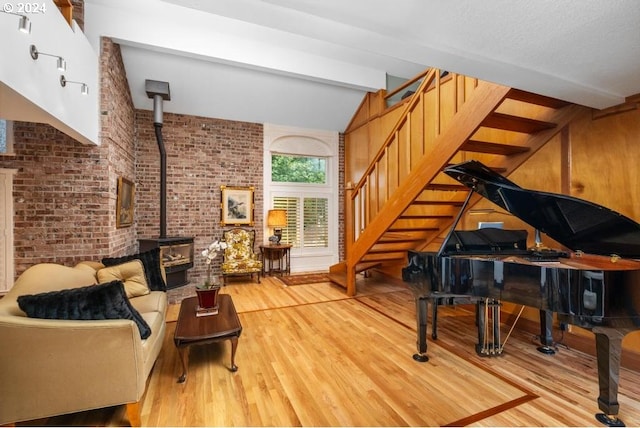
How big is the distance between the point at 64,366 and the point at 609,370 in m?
3.25

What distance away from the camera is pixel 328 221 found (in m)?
6.73

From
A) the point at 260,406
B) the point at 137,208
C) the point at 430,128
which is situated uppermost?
the point at 430,128

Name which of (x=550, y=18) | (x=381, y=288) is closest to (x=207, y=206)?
(x=381, y=288)

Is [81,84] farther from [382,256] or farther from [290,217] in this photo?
[382,256]

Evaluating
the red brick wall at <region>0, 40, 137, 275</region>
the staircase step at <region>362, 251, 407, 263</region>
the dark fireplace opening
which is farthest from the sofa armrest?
the staircase step at <region>362, 251, 407, 263</region>

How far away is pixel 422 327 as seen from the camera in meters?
2.50

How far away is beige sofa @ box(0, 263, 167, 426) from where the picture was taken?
1503 millimetres

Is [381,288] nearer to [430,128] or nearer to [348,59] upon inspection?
[430,128]

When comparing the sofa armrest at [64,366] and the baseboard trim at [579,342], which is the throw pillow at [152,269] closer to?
the sofa armrest at [64,366]

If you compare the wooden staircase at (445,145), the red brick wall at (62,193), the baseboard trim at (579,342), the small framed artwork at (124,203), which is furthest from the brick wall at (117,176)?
the baseboard trim at (579,342)

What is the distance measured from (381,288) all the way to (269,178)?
3.31 metres

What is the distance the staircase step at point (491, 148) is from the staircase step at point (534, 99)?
1.49 feet

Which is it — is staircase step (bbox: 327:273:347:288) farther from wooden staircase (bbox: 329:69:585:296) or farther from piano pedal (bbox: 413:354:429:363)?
piano pedal (bbox: 413:354:429:363)

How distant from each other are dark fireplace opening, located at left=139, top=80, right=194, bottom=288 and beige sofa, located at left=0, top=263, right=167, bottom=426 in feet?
9.15
